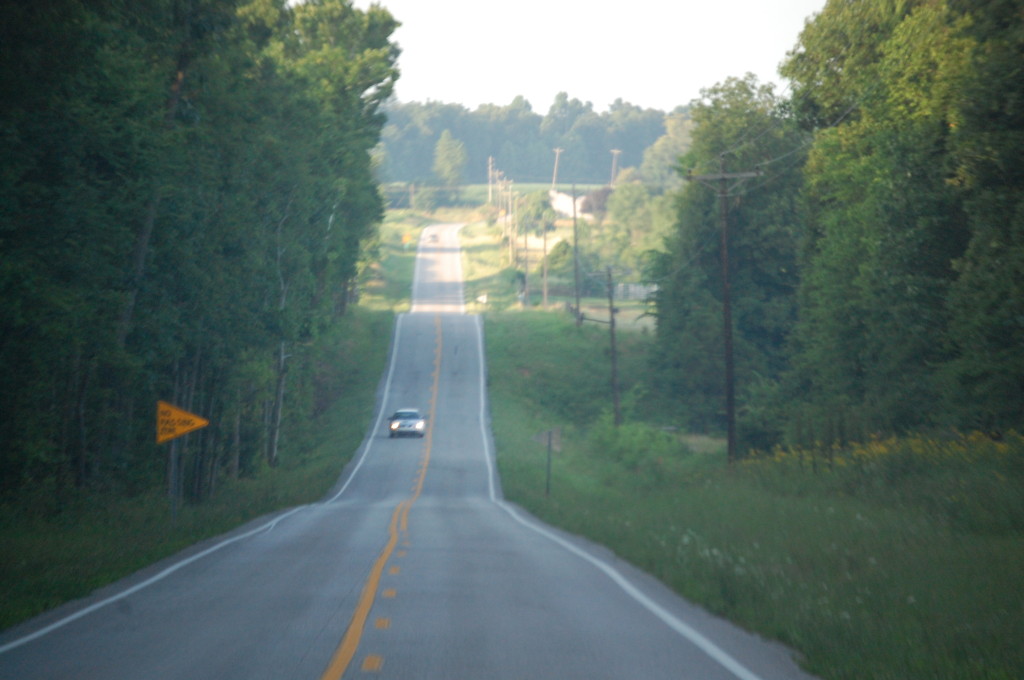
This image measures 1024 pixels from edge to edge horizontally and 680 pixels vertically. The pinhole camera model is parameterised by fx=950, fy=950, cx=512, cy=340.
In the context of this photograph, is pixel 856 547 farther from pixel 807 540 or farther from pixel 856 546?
pixel 807 540

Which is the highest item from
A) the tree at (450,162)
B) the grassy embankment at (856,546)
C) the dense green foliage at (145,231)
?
the tree at (450,162)

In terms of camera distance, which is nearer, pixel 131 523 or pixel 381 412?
pixel 131 523

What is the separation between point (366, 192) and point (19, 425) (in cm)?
3620

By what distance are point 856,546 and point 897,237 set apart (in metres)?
19.1

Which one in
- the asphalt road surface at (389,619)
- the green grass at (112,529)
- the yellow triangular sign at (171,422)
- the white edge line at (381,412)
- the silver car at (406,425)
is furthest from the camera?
the silver car at (406,425)

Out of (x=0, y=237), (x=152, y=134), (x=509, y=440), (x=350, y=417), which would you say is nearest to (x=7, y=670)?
(x=0, y=237)

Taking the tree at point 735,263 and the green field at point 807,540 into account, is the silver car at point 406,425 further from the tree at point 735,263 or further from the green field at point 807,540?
the tree at point 735,263

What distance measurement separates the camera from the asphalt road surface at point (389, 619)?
783 centimetres

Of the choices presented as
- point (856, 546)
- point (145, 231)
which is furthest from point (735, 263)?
point (856, 546)

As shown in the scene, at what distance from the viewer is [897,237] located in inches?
1154

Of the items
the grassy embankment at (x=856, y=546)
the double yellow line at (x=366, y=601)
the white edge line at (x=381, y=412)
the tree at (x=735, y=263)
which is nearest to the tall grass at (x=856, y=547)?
the grassy embankment at (x=856, y=546)

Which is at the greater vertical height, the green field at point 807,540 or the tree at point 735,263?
the tree at point 735,263

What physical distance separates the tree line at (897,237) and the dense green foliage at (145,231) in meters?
18.3

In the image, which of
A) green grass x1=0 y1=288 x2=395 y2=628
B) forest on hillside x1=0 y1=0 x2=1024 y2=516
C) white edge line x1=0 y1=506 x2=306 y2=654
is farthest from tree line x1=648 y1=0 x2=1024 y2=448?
green grass x1=0 y1=288 x2=395 y2=628
